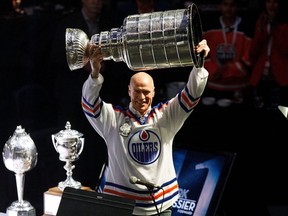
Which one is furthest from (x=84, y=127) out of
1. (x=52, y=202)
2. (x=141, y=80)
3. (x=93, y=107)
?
(x=141, y=80)

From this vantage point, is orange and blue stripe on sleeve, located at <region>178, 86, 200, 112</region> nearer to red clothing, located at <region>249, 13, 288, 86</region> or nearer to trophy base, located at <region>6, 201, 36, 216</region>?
trophy base, located at <region>6, 201, 36, 216</region>

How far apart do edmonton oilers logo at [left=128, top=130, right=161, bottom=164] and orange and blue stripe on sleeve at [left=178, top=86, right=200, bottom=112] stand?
9.2 inches

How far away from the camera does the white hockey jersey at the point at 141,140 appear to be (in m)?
4.61

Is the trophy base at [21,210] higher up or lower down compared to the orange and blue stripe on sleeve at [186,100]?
lower down

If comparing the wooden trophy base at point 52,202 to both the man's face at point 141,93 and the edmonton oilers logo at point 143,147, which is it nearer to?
the edmonton oilers logo at point 143,147

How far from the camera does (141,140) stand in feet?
15.1

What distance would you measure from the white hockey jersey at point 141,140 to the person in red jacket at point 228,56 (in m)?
1.19

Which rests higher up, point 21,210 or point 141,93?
point 141,93

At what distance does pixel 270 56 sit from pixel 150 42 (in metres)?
1.57

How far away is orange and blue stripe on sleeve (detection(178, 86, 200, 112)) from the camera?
459 cm

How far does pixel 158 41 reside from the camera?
14.5 ft

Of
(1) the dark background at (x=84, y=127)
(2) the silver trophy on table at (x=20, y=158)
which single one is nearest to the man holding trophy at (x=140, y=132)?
(2) the silver trophy on table at (x=20, y=158)

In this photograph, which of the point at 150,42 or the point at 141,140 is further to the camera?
the point at 141,140

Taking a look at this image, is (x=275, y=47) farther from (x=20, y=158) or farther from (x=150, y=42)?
(x=20, y=158)
